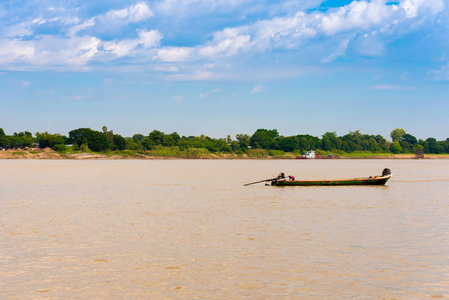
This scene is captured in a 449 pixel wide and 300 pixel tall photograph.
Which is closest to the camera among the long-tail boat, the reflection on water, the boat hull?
the reflection on water

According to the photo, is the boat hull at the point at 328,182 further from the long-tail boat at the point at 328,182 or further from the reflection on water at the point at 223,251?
the reflection on water at the point at 223,251

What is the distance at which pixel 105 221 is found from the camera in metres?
30.1

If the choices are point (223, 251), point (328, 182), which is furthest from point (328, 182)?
point (223, 251)

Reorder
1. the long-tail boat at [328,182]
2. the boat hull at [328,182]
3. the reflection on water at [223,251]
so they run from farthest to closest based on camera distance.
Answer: the long-tail boat at [328,182] < the boat hull at [328,182] < the reflection on water at [223,251]

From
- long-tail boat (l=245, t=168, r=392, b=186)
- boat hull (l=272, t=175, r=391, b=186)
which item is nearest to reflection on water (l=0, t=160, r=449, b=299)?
boat hull (l=272, t=175, r=391, b=186)

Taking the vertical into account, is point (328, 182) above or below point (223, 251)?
above

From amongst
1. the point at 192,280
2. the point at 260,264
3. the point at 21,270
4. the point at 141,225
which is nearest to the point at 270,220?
the point at 141,225

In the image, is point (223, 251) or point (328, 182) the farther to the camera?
point (328, 182)

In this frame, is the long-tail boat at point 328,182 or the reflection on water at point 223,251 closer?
the reflection on water at point 223,251

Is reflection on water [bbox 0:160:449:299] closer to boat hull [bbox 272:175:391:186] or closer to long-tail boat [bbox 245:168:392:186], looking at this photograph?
boat hull [bbox 272:175:391:186]

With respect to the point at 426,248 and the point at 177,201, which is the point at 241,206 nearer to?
the point at 177,201

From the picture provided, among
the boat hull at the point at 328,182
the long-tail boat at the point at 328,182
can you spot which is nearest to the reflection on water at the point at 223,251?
the boat hull at the point at 328,182

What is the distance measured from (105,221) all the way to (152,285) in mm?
14994

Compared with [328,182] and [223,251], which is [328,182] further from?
[223,251]
